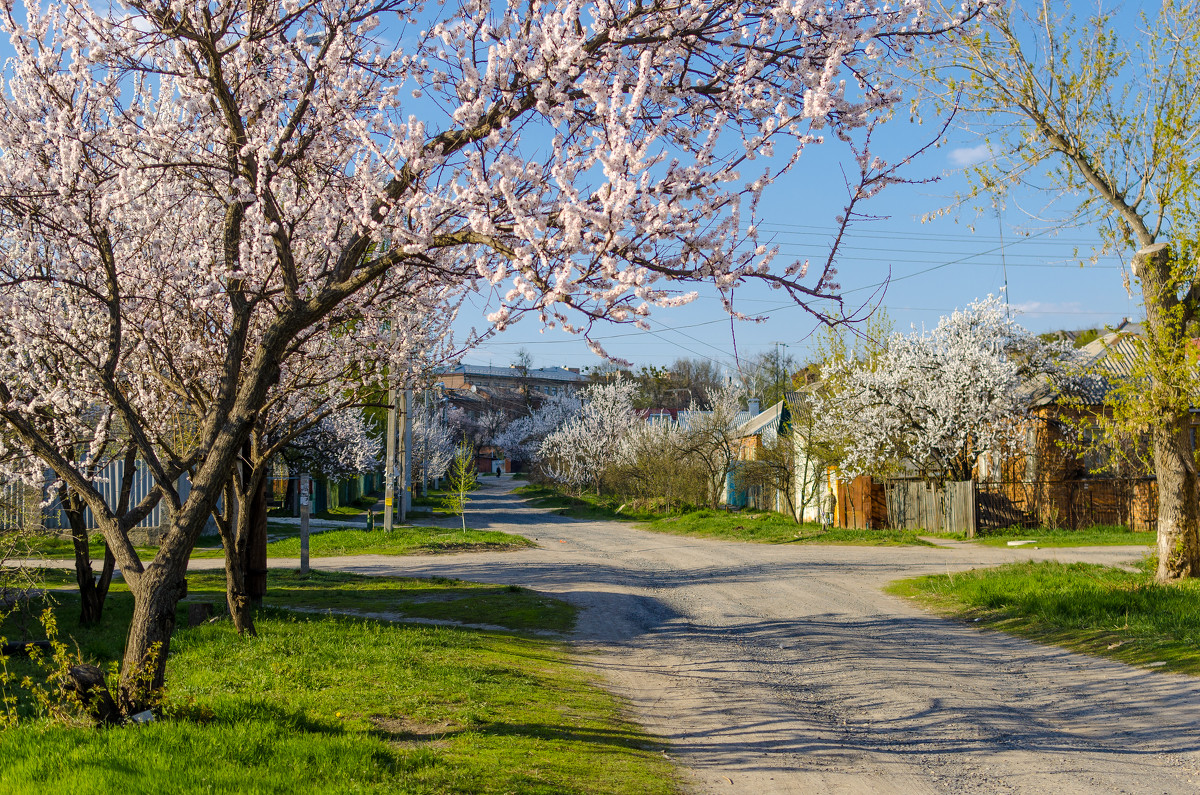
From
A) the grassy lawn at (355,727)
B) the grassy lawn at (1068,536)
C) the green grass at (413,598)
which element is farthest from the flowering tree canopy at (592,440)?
the grassy lawn at (355,727)

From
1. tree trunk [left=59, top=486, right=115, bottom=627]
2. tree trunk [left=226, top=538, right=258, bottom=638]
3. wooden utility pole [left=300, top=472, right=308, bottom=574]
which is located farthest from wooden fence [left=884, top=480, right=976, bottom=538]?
tree trunk [left=59, top=486, right=115, bottom=627]

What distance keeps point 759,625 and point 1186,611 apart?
5.22 m

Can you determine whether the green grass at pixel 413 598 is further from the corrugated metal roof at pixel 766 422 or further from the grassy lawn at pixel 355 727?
the corrugated metal roof at pixel 766 422

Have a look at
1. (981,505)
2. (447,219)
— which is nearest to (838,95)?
(447,219)

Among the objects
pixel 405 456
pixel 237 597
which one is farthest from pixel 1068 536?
pixel 405 456

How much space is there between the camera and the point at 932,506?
83.4ft

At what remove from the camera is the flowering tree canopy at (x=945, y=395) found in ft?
79.4

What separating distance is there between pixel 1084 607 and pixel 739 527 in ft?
Answer: 56.0

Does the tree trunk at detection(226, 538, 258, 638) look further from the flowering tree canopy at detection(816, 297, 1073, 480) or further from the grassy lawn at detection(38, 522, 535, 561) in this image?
the flowering tree canopy at detection(816, 297, 1073, 480)

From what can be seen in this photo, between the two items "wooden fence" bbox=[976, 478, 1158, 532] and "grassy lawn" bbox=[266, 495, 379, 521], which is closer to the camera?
"wooden fence" bbox=[976, 478, 1158, 532]

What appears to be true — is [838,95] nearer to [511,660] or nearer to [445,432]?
[511,660]

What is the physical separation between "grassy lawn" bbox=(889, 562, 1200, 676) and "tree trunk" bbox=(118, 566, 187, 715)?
918 centimetres

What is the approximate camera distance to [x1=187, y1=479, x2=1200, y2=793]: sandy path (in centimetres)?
553

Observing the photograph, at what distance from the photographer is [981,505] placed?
80.5 ft
